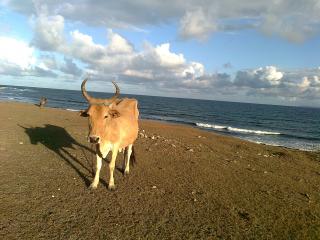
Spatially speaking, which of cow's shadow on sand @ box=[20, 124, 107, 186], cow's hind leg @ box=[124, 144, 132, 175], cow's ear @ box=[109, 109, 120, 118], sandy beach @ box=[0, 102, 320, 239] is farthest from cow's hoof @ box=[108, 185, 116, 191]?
cow's ear @ box=[109, 109, 120, 118]

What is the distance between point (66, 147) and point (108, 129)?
18.7ft

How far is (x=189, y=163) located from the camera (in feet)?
45.3

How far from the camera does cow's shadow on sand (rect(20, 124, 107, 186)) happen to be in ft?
37.2

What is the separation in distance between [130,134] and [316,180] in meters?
7.29

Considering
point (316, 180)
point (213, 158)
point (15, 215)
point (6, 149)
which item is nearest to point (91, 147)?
point (6, 149)

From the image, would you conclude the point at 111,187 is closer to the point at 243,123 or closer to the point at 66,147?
the point at 66,147

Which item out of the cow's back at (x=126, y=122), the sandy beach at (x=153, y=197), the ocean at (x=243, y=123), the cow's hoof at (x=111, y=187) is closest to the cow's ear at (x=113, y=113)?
the cow's back at (x=126, y=122)

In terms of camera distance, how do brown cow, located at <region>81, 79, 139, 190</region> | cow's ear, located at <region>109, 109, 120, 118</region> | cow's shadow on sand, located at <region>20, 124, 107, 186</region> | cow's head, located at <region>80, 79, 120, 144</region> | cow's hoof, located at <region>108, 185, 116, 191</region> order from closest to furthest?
cow's head, located at <region>80, 79, 120, 144</region> < brown cow, located at <region>81, 79, 139, 190</region> < cow's ear, located at <region>109, 109, 120, 118</region> < cow's hoof, located at <region>108, 185, 116, 191</region> < cow's shadow on sand, located at <region>20, 124, 107, 186</region>

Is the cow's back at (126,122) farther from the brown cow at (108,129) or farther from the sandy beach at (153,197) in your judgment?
the sandy beach at (153,197)

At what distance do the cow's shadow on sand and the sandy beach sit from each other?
0.13ft

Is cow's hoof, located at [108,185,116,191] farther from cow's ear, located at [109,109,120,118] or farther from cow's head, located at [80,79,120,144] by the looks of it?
cow's ear, located at [109,109,120,118]

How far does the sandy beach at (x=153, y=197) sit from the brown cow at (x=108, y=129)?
2.41 ft

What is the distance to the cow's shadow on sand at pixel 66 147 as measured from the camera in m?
11.4

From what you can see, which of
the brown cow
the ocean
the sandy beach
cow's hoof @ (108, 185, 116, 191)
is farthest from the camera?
the ocean
